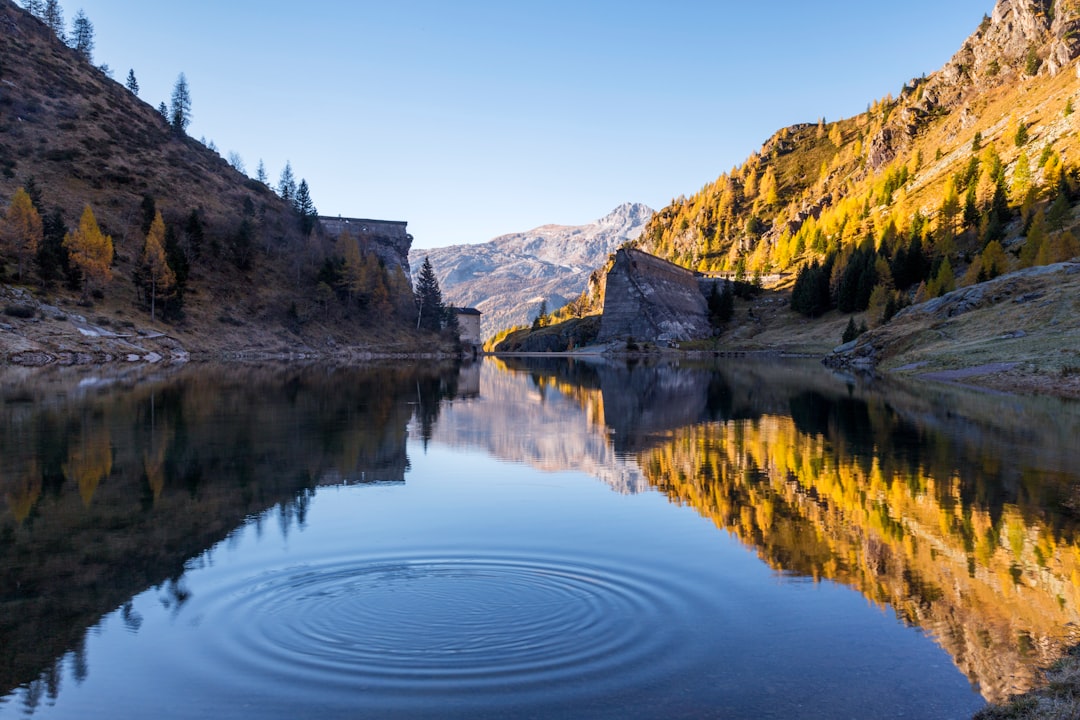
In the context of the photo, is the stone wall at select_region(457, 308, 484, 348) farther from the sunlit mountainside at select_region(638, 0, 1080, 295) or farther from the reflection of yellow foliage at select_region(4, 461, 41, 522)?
the reflection of yellow foliage at select_region(4, 461, 41, 522)

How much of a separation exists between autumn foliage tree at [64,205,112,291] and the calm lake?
61.8 meters

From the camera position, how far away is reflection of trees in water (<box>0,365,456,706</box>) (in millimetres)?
9500

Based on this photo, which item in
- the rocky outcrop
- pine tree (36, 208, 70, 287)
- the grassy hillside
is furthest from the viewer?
the rocky outcrop

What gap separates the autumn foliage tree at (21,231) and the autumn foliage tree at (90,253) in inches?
111

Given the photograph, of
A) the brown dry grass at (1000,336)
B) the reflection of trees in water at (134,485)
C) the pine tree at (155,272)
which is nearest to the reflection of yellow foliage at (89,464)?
the reflection of trees in water at (134,485)

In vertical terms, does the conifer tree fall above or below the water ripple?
above

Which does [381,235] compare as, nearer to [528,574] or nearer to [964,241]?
[964,241]

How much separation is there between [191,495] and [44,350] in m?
58.3

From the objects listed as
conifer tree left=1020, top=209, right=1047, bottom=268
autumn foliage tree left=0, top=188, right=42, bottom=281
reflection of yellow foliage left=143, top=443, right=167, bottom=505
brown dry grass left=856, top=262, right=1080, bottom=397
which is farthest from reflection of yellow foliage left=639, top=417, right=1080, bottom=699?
conifer tree left=1020, top=209, right=1047, bottom=268

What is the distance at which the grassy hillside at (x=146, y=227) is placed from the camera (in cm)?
7888

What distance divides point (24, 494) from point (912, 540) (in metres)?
16.9

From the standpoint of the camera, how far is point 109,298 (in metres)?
80.8

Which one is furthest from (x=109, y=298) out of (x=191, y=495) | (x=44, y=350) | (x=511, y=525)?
(x=511, y=525)

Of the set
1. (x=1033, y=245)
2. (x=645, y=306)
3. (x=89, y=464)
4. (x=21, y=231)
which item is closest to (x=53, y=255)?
(x=21, y=231)
